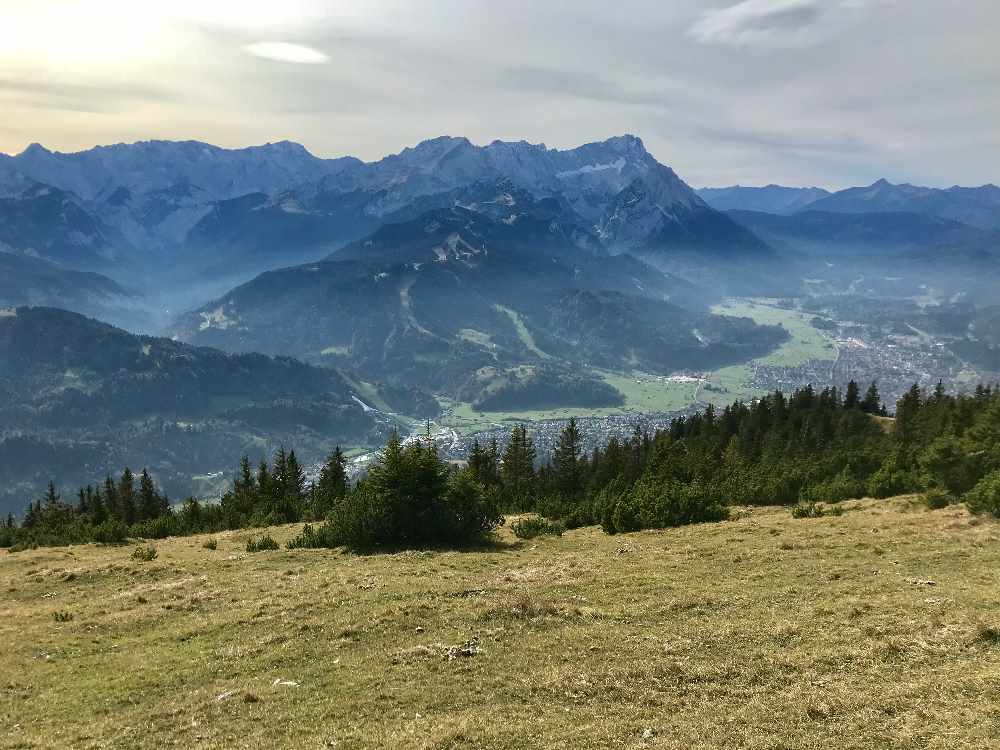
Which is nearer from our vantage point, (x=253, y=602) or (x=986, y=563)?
(x=986, y=563)

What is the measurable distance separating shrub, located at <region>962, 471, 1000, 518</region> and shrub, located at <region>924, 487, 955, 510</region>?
3123mm

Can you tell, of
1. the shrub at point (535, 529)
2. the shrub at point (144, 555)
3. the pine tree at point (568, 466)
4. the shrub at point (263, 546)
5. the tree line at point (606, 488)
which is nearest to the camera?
the shrub at point (144, 555)

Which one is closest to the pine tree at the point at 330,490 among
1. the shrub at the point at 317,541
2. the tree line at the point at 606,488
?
the tree line at the point at 606,488

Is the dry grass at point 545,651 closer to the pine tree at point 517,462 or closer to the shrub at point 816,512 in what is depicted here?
the shrub at point 816,512

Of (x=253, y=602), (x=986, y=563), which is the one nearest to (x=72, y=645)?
(x=253, y=602)

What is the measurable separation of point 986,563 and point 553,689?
74.7ft

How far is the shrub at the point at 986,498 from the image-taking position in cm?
3622

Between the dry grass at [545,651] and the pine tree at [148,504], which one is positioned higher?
the dry grass at [545,651]

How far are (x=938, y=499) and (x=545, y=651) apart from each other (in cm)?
3505

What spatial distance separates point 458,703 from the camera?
1878 centimetres

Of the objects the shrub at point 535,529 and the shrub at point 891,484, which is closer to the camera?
the shrub at point 535,529

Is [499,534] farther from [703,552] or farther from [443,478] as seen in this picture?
[703,552]

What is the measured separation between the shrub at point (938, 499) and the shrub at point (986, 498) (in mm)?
3123

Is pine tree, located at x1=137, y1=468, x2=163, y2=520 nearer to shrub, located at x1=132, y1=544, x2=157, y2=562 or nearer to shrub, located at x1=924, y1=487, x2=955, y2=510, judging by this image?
shrub, located at x1=132, y1=544, x2=157, y2=562
